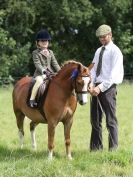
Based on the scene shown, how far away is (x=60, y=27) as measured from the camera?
123 ft

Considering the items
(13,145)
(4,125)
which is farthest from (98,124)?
(4,125)

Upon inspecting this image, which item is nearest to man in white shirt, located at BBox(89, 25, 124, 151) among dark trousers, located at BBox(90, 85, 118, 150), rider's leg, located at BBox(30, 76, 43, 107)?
dark trousers, located at BBox(90, 85, 118, 150)

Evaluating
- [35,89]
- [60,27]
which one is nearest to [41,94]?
[35,89]

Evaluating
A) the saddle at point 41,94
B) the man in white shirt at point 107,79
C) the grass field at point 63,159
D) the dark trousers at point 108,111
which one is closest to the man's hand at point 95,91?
the man in white shirt at point 107,79

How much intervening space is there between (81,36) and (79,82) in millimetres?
31820

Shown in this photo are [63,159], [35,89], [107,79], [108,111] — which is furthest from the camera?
[35,89]

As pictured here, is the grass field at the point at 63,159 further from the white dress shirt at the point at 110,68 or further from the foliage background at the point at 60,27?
the foliage background at the point at 60,27

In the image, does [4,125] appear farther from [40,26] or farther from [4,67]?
[40,26]

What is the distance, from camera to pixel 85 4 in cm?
3675

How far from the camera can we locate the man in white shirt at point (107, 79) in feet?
29.6

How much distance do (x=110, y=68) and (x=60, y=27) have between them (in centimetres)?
2877

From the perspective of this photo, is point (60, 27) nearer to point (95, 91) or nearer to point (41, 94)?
point (41, 94)

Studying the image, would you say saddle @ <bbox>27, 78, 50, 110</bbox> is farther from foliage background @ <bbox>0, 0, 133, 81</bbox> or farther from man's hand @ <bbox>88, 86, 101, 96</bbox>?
foliage background @ <bbox>0, 0, 133, 81</bbox>

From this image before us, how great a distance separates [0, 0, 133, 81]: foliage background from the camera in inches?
1341
